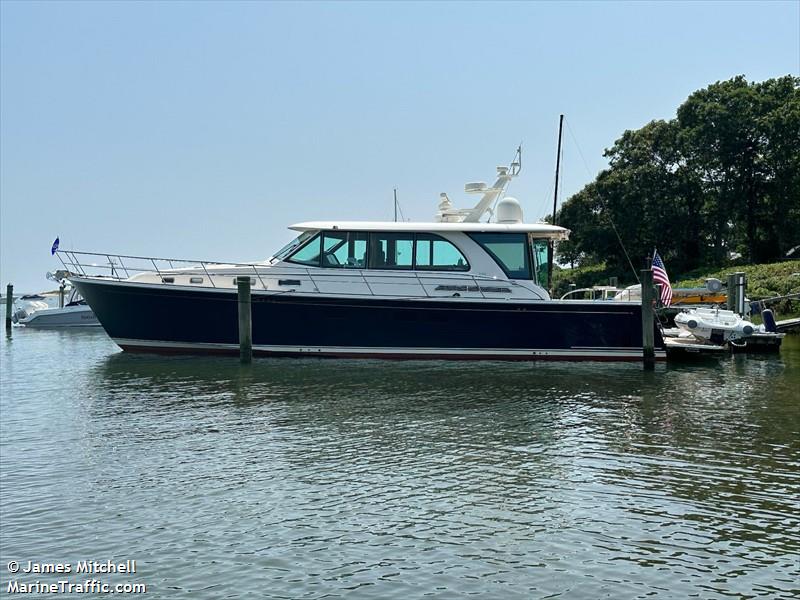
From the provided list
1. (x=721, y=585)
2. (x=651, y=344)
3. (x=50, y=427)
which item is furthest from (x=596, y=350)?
(x=721, y=585)

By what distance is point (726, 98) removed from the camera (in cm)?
4319

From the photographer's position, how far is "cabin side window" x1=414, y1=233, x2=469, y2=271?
21.1m

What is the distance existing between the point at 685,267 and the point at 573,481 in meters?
36.9

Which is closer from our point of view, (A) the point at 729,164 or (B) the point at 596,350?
(B) the point at 596,350

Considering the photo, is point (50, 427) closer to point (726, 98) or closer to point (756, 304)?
point (756, 304)

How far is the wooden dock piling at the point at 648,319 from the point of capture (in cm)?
1938

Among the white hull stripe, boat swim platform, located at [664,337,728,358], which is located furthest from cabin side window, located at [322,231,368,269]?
boat swim platform, located at [664,337,728,358]

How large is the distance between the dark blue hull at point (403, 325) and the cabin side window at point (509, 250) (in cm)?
95

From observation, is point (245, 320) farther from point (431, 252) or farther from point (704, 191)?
point (704, 191)

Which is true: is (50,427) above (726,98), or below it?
below

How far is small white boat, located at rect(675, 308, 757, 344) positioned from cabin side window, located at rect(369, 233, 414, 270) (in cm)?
763

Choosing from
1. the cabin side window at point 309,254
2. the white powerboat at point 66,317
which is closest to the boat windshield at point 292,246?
the cabin side window at point 309,254

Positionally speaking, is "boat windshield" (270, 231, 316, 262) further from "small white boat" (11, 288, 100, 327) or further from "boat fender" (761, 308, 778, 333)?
"small white boat" (11, 288, 100, 327)

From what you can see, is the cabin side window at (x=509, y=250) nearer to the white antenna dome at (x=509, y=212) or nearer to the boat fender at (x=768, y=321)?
the white antenna dome at (x=509, y=212)
